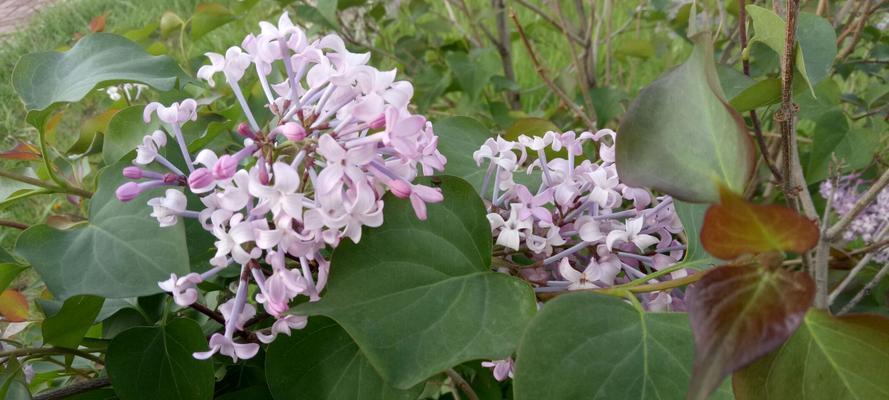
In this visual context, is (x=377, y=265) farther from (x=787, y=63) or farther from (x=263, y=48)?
(x=787, y=63)

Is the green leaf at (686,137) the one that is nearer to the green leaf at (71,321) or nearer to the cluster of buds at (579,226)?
the cluster of buds at (579,226)

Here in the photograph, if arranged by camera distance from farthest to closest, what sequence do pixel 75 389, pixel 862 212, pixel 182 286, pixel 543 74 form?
pixel 862 212 → pixel 543 74 → pixel 75 389 → pixel 182 286

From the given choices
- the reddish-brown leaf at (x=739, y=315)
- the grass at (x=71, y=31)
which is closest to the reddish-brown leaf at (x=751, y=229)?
the reddish-brown leaf at (x=739, y=315)

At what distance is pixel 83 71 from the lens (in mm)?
568

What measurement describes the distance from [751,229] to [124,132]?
447 millimetres

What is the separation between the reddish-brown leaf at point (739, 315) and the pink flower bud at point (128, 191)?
31cm

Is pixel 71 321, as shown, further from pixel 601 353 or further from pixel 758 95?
pixel 758 95

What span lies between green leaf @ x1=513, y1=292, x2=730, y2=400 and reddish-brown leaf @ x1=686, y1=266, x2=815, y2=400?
76 mm

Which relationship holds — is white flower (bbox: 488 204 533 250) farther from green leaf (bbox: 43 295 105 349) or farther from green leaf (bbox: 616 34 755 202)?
green leaf (bbox: 43 295 105 349)

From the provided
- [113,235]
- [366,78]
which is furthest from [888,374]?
[113,235]

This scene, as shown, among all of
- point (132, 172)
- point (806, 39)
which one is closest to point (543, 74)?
point (806, 39)

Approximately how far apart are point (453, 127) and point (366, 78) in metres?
0.21

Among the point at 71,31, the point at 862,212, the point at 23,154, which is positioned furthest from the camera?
the point at 71,31

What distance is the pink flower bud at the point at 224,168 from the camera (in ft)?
1.31
